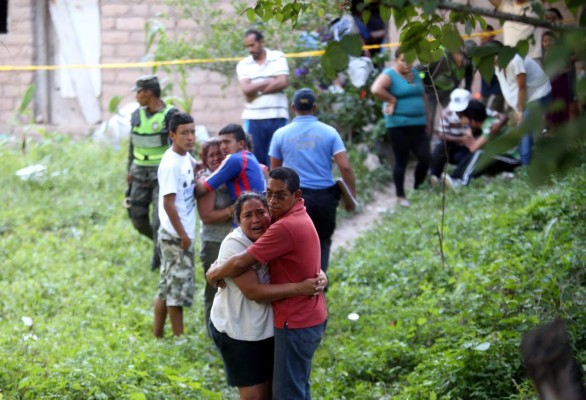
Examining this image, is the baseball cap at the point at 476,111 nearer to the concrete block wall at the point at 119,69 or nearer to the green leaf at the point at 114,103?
the concrete block wall at the point at 119,69

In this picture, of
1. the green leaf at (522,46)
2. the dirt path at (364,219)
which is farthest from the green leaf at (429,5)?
the dirt path at (364,219)

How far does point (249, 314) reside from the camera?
203 inches

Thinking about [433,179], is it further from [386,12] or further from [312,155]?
[386,12]

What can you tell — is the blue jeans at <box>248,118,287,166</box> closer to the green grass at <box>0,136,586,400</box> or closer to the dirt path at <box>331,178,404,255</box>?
the dirt path at <box>331,178,404,255</box>

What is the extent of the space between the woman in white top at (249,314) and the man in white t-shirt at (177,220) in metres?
1.84

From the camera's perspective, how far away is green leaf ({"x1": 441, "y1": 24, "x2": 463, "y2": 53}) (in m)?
3.89

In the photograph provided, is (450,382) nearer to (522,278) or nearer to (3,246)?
(522,278)

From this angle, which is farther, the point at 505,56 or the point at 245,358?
the point at 245,358

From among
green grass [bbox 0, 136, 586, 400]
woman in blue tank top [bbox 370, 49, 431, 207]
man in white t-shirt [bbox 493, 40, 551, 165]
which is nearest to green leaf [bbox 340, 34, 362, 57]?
green grass [bbox 0, 136, 586, 400]

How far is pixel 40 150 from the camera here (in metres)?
13.2

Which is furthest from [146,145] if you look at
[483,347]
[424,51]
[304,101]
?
[424,51]

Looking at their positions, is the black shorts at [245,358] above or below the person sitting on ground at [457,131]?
above

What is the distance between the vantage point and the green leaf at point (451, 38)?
12.8 ft

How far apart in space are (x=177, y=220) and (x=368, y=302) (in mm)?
1881
